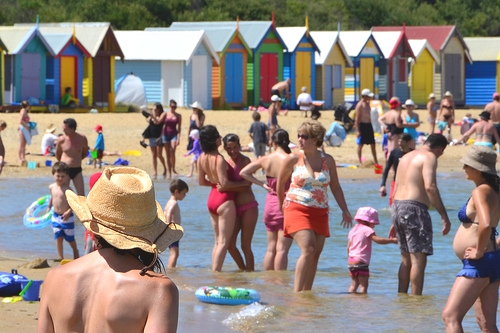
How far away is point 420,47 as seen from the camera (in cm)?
3869

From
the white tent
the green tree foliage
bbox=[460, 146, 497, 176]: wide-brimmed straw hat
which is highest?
the green tree foliage

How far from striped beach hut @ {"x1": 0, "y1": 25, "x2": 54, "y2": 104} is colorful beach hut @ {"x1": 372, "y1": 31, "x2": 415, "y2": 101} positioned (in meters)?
13.9

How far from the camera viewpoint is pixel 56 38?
99.6 ft

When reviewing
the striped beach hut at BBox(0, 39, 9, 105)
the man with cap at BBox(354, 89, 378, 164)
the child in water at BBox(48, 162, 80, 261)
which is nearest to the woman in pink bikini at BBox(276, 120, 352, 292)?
the child in water at BBox(48, 162, 80, 261)

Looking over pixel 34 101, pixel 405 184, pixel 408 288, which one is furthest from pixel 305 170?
pixel 34 101

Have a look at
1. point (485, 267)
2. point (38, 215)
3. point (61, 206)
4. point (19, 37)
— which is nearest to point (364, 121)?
point (38, 215)

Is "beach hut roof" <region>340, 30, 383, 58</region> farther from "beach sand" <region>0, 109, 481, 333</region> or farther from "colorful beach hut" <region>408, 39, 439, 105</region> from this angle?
"beach sand" <region>0, 109, 481, 333</region>

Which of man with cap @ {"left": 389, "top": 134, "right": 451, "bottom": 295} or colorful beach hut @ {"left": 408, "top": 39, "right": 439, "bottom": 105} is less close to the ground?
colorful beach hut @ {"left": 408, "top": 39, "right": 439, "bottom": 105}

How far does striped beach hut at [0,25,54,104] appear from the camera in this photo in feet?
95.7

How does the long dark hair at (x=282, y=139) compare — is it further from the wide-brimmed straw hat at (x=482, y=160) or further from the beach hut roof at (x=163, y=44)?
the beach hut roof at (x=163, y=44)

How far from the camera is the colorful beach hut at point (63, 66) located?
30.1 meters

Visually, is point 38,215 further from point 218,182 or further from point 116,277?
point 116,277

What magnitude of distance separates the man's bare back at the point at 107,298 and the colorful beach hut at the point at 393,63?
117 feet

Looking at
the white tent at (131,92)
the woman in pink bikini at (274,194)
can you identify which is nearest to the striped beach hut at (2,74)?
the white tent at (131,92)
